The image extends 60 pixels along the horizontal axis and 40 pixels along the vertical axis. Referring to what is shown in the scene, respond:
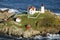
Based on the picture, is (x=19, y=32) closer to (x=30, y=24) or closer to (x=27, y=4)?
(x=30, y=24)

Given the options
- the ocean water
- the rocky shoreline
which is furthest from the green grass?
the ocean water

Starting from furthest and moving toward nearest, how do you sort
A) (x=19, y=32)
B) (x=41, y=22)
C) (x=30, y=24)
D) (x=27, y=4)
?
(x=27, y=4)
(x=41, y=22)
(x=30, y=24)
(x=19, y=32)

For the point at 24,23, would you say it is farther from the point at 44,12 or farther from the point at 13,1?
the point at 13,1

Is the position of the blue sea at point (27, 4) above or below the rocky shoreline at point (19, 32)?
above

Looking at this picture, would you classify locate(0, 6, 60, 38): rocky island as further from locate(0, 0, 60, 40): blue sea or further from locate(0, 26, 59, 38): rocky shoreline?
locate(0, 0, 60, 40): blue sea

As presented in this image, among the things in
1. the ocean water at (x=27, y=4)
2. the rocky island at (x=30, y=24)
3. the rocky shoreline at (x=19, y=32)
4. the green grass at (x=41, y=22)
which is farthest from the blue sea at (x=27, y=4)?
the rocky shoreline at (x=19, y=32)

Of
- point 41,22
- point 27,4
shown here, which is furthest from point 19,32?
point 27,4

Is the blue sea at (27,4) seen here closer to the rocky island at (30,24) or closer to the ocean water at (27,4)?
the ocean water at (27,4)
